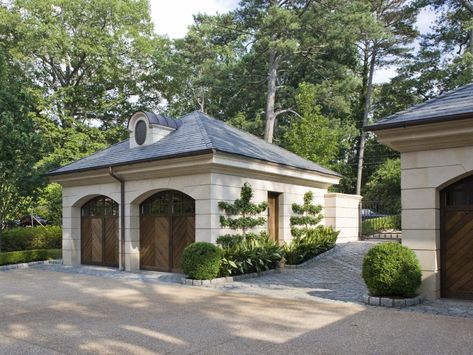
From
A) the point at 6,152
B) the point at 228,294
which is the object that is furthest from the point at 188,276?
the point at 6,152

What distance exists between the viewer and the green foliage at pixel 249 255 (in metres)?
13.5

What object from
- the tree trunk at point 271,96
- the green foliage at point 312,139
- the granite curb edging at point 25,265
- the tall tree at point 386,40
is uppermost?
the tall tree at point 386,40

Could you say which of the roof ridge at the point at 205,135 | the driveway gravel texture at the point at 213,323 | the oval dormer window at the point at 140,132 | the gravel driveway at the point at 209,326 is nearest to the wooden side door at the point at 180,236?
the roof ridge at the point at 205,135

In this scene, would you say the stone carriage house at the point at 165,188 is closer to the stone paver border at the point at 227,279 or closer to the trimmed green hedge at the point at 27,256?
the stone paver border at the point at 227,279

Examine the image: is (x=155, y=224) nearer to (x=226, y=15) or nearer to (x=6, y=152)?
(x=6, y=152)

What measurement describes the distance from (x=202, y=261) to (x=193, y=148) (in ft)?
10.8

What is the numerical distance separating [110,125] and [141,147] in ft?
61.8

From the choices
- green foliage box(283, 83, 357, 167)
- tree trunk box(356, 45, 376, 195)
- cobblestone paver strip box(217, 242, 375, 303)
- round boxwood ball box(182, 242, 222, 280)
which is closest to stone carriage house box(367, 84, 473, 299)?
cobblestone paver strip box(217, 242, 375, 303)

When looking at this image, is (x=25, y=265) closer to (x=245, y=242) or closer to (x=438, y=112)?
(x=245, y=242)

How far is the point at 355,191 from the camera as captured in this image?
3722 centimetres

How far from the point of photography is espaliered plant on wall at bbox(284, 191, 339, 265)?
16.3m

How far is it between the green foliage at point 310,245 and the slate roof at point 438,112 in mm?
7045

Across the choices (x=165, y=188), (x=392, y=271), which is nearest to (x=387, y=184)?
(x=165, y=188)

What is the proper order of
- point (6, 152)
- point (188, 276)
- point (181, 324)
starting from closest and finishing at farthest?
point (181, 324), point (188, 276), point (6, 152)
